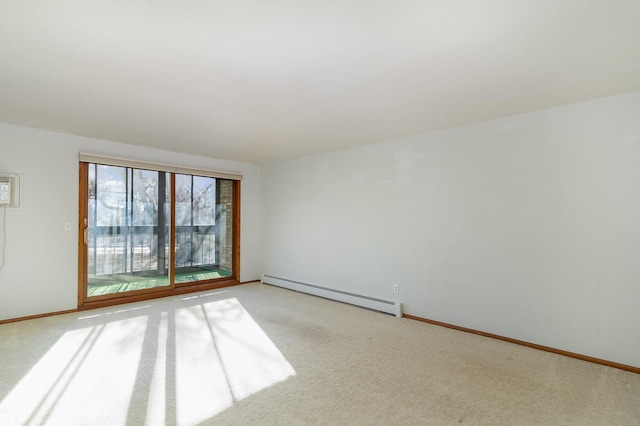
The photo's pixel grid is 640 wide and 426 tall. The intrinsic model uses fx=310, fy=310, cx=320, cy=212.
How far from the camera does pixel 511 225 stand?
3244 mm

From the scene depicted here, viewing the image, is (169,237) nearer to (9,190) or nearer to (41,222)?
(41,222)

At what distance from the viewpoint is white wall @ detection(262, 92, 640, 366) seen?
107 inches

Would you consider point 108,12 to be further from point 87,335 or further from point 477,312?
point 477,312

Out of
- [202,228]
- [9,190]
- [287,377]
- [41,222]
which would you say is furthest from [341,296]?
[9,190]

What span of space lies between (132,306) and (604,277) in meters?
5.46

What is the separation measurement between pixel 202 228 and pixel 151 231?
85cm

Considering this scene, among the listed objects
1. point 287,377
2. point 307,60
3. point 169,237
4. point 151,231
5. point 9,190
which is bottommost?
point 287,377

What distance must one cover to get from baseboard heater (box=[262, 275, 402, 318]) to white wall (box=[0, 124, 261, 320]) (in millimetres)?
2959

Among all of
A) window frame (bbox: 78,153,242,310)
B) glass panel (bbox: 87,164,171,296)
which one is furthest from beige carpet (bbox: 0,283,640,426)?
glass panel (bbox: 87,164,171,296)

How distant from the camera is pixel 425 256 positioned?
3889 millimetres

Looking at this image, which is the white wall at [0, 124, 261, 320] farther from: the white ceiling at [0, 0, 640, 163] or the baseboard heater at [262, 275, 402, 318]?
the baseboard heater at [262, 275, 402, 318]

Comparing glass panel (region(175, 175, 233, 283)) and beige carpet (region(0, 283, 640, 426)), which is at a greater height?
glass panel (region(175, 175, 233, 283))

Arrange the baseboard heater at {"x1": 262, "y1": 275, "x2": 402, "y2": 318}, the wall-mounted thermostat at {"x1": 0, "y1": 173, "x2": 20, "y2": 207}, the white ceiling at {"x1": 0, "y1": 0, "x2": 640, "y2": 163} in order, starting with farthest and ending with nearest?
the baseboard heater at {"x1": 262, "y1": 275, "x2": 402, "y2": 318} → the wall-mounted thermostat at {"x1": 0, "y1": 173, "x2": 20, "y2": 207} → the white ceiling at {"x1": 0, "y1": 0, "x2": 640, "y2": 163}

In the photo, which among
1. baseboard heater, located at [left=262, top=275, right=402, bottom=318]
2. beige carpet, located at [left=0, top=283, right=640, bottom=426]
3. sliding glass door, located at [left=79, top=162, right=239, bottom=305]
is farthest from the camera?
sliding glass door, located at [left=79, top=162, right=239, bottom=305]
